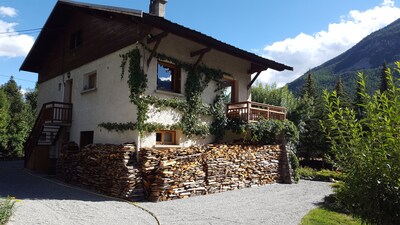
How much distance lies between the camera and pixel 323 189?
14.4 metres

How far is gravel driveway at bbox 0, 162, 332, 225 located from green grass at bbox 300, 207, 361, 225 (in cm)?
25

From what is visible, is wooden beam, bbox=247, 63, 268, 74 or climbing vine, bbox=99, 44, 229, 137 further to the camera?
wooden beam, bbox=247, 63, 268, 74

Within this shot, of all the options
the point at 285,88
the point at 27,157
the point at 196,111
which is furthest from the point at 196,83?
the point at 285,88

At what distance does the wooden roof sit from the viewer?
11.8 meters

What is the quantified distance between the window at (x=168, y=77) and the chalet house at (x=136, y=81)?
0.04 meters

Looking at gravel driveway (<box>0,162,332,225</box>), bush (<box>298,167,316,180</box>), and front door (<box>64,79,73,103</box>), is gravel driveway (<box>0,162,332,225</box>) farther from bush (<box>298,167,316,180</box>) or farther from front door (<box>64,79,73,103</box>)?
front door (<box>64,79,73,103</box>)

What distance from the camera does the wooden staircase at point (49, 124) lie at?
53.9 feet

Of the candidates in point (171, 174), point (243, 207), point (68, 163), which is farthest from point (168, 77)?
point (243, 207)

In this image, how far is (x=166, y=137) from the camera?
13945mm

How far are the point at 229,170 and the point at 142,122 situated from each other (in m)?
4.12

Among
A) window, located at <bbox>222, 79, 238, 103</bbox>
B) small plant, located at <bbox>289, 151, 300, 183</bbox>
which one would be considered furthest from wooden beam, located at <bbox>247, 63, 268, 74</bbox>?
small plant, located at <bbox>289, 151, 300, 183</bbox>

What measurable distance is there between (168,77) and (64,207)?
22.9 ft

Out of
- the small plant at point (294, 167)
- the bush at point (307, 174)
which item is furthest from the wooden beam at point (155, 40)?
the bush at point (307, 174)

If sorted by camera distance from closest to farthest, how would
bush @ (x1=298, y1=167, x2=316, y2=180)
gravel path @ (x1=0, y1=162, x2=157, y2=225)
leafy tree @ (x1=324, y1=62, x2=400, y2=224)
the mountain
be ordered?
leafy tree @ (x1=324, y1=62, x2=400, y2=224) < gravel path @ (x1=0, y1=162, x2=157, y2=225) < bush @ (x1=298, y1=167, x2=316, y2=180) < the mountain
